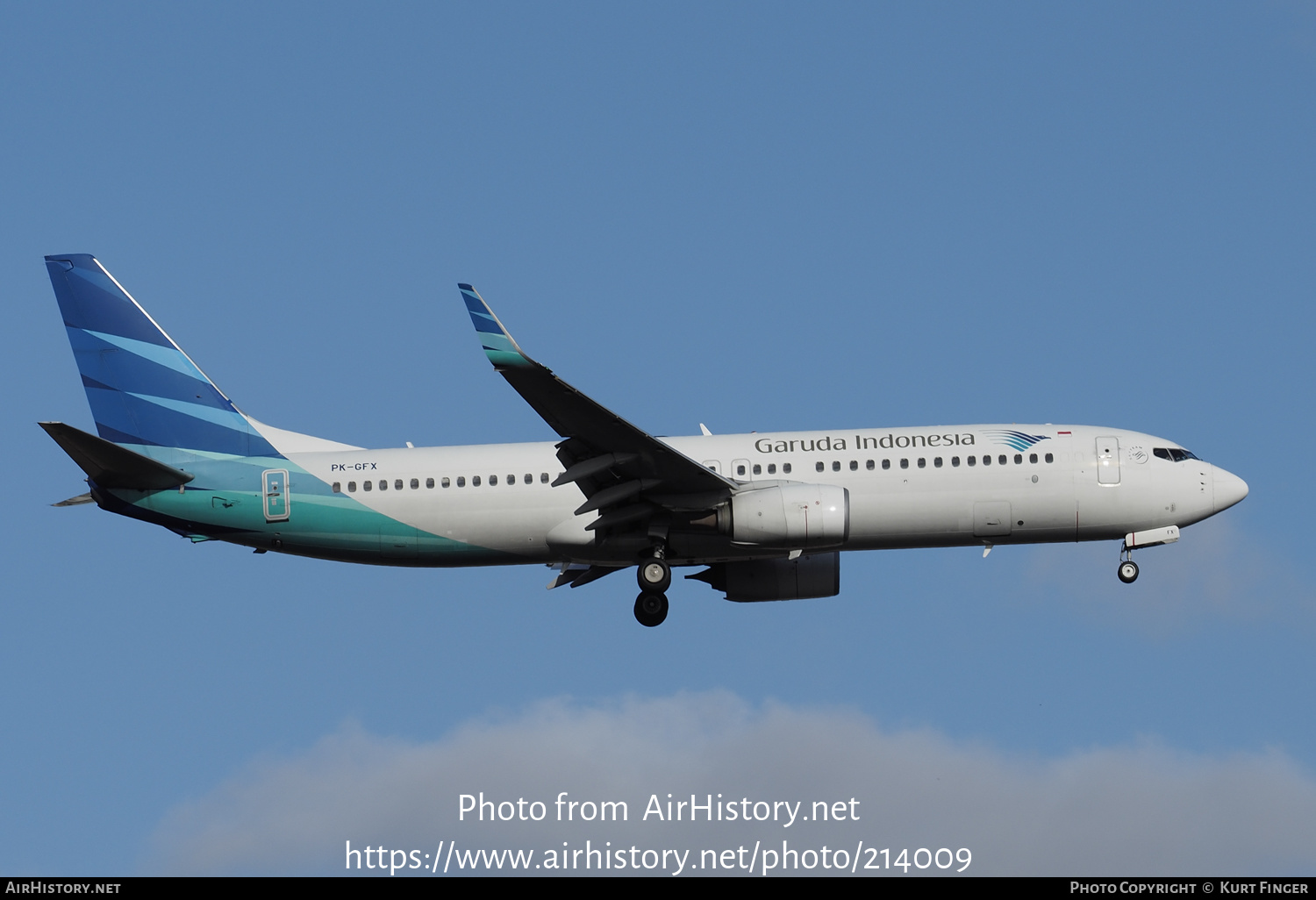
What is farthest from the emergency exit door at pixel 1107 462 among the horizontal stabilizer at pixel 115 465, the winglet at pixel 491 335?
the horizontal stabilizer at pixel 115 465

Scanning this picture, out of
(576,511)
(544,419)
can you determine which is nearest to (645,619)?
(576,511)

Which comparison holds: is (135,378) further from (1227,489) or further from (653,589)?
(1227,489)

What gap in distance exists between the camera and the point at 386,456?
41156mm

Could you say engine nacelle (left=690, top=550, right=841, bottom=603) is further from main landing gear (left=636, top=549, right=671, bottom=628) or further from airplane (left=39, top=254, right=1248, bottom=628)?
main landing gear (left=636, top=549, right=671, bottom=628)

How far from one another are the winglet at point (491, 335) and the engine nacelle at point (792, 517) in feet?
24.4

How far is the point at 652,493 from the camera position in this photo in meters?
39.5

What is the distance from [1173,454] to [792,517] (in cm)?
1067

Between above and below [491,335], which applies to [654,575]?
below

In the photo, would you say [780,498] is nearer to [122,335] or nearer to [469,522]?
[469,522]

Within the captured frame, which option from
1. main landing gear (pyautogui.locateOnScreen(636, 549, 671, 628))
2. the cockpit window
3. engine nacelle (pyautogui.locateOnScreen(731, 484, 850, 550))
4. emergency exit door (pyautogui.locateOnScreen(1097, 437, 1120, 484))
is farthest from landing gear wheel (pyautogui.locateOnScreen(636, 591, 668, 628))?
the cockpit window

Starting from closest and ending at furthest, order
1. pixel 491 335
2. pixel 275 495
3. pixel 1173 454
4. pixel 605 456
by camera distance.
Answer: pixel 491 335
pixel 605 456
pixel 275 495
pixel 1173 454

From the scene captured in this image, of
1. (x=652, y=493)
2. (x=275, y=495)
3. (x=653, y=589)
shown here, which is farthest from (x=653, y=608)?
(x=275, y=495)

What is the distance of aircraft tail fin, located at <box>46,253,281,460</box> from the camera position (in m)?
41.6

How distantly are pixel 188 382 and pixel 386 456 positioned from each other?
5.91m
